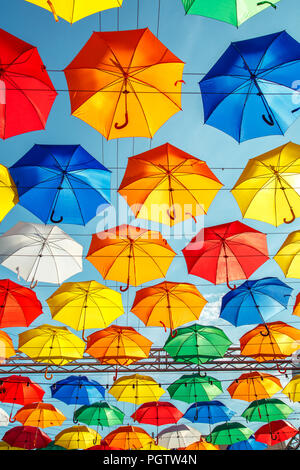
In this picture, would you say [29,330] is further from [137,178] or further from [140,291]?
[137,178]

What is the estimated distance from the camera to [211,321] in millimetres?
10570

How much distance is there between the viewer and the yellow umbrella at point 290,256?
25.7ft

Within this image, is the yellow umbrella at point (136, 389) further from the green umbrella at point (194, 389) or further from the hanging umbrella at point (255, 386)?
the hanging umbrella at point (255, 386)

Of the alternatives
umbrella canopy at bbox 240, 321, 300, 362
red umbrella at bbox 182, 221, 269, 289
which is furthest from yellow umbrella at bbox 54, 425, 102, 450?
red umbrella at bbox 182, 221, 269, 289

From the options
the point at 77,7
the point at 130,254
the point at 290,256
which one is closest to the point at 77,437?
the point at 130,254

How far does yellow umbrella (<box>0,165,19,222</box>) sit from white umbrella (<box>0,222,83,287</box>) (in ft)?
3.94

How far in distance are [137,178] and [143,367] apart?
29.4 feet

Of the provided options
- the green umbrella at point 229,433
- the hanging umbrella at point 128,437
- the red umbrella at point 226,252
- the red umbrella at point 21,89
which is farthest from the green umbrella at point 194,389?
the red umbrella at point 21,89

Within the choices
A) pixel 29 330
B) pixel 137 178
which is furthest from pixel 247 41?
pixel 29 330

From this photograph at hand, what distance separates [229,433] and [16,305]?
31.7 feet

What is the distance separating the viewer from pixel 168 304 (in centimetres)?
916

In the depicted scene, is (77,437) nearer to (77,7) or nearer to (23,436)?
(23,436)
